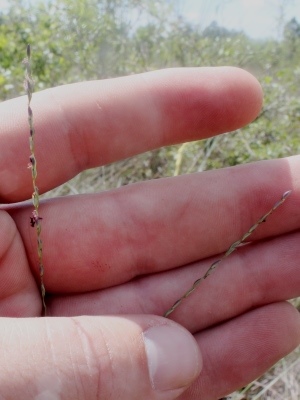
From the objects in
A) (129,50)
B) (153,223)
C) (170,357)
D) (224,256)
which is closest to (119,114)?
(153,223)

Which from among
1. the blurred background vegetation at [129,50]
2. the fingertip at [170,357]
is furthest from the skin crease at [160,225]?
the blurred background vegetation at [129,50]

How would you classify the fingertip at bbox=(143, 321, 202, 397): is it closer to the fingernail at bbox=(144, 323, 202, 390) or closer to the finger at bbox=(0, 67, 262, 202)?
the fingernail at bbox=(144, 323, 202, 390)

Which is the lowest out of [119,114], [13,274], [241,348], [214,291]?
[241,348]

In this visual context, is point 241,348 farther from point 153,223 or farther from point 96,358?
point 96,358

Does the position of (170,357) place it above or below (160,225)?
below

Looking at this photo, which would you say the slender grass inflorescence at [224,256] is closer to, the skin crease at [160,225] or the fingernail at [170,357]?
the skin crease at [160,225]

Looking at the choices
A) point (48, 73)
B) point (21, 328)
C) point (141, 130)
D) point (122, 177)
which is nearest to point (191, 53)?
point (48, 73)
